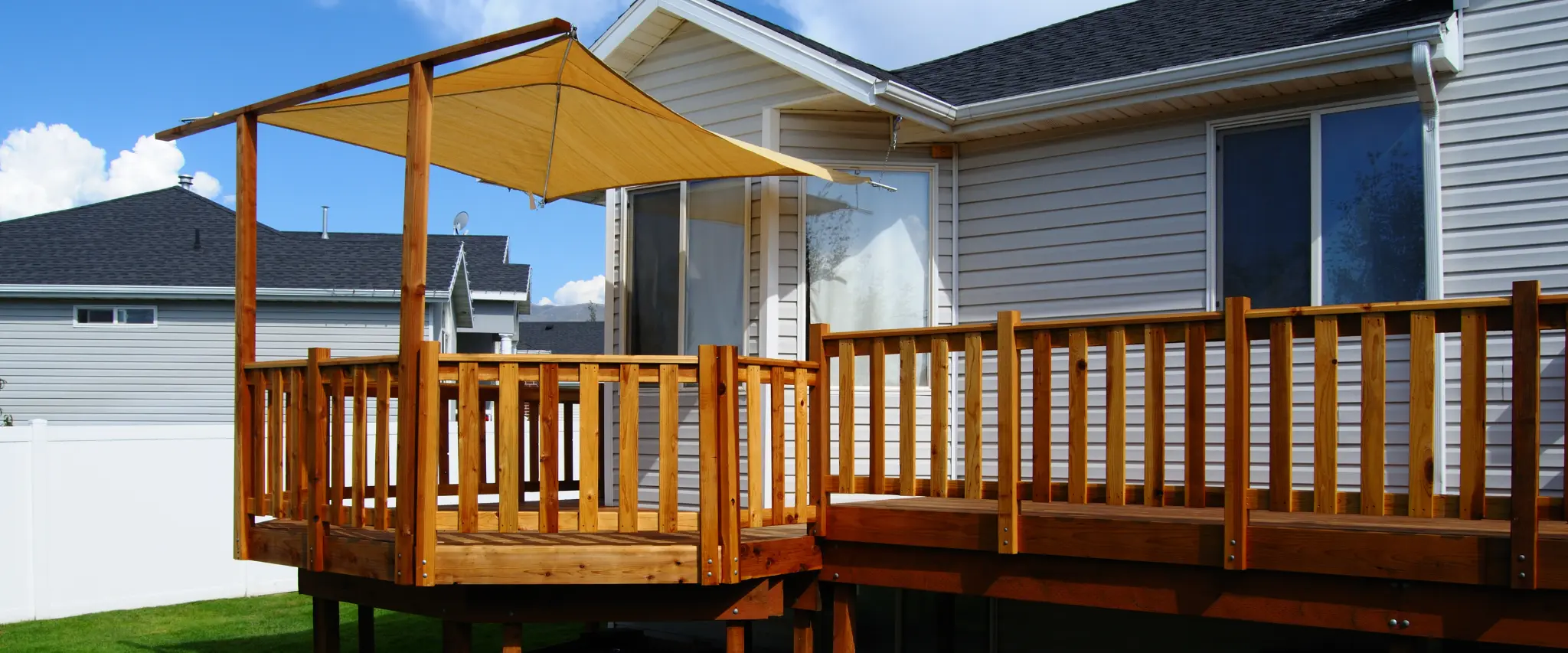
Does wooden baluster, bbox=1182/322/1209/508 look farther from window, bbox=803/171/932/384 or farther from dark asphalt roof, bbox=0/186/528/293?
dark asphalt roof, bbox=0/186/528/293

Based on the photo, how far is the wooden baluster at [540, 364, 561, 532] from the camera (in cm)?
540

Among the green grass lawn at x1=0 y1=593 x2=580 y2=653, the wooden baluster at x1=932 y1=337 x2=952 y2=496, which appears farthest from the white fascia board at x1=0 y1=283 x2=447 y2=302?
the wooden baluster at x1=932 y1=337 x2=952 y2=496

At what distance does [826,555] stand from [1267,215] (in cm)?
321

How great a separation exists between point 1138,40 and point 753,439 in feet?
14.5

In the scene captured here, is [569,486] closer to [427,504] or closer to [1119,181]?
[427,504]

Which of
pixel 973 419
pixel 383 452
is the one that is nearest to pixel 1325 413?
pixel 973 419

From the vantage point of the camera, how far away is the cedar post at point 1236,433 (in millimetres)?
4715

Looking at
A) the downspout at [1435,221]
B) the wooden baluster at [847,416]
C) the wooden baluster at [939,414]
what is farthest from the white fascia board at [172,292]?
the downspout at [1435,221]

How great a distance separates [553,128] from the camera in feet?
24.2

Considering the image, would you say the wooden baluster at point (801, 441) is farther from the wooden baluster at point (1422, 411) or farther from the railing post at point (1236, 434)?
the wooden baluster at point (1422, 411)

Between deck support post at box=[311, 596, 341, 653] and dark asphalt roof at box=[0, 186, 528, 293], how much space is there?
13213mm

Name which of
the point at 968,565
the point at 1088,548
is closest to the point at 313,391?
the point at 968,565

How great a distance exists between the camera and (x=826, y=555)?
6039 millimetres

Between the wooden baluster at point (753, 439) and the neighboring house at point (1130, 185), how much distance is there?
6.63 ft
